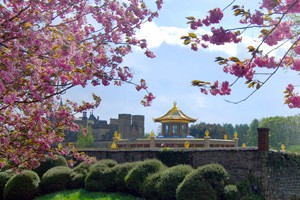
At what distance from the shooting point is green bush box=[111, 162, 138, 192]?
1996 cm

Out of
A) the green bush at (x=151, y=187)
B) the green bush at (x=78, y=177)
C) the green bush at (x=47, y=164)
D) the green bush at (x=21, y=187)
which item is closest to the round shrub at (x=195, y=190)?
the green bush at (x=151, y=187)

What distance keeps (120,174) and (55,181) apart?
3677mm

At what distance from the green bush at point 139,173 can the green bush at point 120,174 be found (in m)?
0.70

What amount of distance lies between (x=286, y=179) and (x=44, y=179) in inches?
438

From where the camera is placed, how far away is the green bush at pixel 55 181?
2203 centimetres

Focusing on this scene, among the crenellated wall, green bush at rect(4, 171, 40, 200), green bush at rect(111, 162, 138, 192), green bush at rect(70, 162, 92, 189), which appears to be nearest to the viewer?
the crenellated wall

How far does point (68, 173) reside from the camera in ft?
73.7

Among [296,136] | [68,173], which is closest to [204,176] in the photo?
[68,173]

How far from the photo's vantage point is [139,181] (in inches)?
739

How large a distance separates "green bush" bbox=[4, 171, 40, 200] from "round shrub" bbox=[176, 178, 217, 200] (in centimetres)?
845

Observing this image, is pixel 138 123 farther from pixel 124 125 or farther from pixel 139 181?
pixel 139 181

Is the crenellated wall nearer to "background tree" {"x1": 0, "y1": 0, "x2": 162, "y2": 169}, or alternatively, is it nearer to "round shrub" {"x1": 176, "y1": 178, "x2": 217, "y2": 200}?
"round shrub" {"x1": 176, "y1": 178, "x2": 217, "y2": 200}

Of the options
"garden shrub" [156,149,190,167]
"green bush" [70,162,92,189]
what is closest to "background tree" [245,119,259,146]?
"garden shrub" [156,149,190,167]

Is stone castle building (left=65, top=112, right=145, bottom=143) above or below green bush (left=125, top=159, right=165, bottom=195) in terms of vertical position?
above
